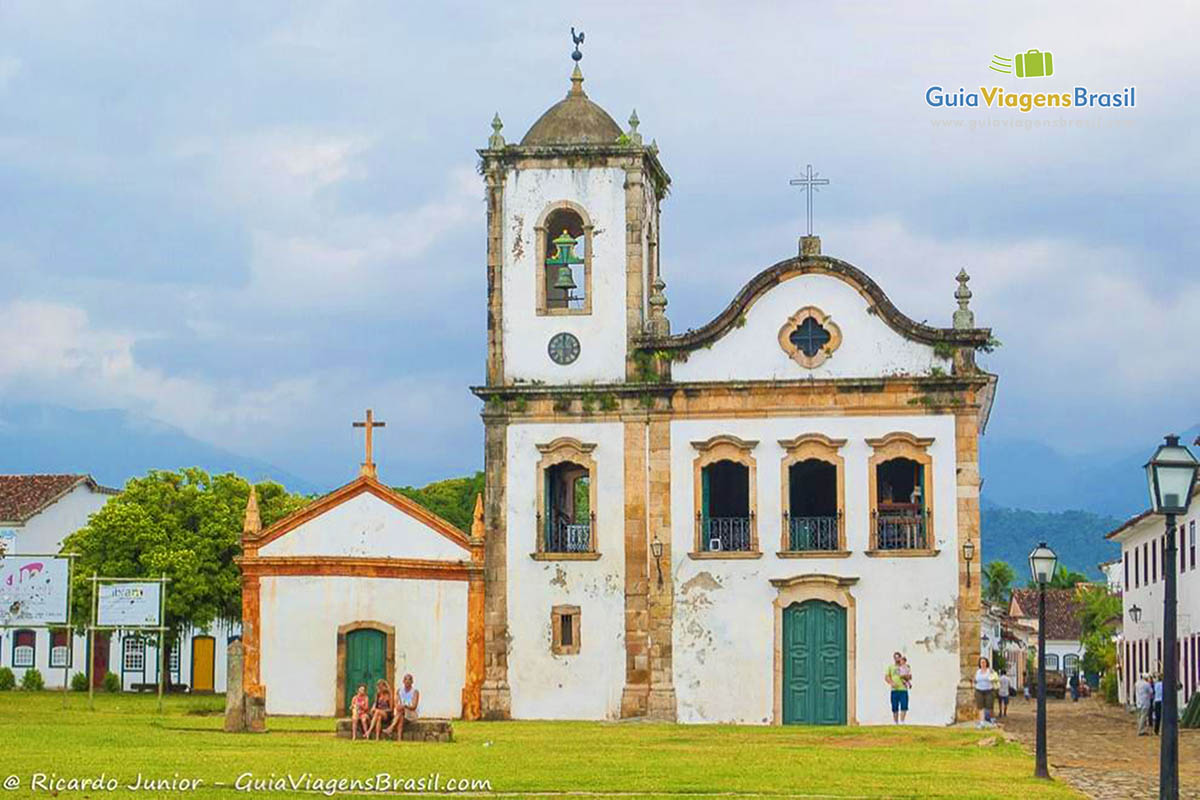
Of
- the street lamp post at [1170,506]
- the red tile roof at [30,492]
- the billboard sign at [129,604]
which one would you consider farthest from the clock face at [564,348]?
the red tile roof at [30,492]

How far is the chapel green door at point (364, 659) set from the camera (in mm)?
35781

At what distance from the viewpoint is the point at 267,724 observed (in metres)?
31.8

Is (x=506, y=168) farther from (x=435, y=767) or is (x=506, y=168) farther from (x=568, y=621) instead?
(x=435, y=767)

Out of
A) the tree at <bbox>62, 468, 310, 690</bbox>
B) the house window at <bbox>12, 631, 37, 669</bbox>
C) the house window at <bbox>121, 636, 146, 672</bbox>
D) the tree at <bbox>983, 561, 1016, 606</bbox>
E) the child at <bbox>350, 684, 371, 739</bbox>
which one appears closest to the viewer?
the child at <bbox>350, 684, 371, 739</bbox>

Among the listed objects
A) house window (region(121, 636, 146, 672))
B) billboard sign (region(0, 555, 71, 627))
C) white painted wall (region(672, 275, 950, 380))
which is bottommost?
house window (region(121, 636, 146, 672))

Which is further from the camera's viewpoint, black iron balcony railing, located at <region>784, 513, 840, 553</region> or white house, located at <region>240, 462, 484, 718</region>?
white house, located at <region>240, 462, 484, 718</region>

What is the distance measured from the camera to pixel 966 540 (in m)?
34.7

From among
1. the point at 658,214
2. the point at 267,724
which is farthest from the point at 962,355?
the point at 267,724

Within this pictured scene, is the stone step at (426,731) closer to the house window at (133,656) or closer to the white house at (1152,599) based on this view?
the white house at (1152,599)

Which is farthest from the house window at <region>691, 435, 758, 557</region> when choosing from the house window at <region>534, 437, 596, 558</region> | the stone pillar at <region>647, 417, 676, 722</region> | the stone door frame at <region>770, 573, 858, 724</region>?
the house window at <region>534, 437, 596, 558</region>

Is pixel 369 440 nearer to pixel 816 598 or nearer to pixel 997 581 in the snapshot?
pixel 816 598

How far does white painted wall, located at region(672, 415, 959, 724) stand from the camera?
34562mm

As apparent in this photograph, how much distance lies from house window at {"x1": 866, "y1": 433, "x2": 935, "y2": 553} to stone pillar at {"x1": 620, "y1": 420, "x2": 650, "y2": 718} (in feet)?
13.7

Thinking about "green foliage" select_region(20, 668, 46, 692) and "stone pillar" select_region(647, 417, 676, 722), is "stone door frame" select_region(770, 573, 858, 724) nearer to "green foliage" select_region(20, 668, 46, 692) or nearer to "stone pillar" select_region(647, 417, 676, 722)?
"stone pillar" select_region(647, 417, 676, 722)
